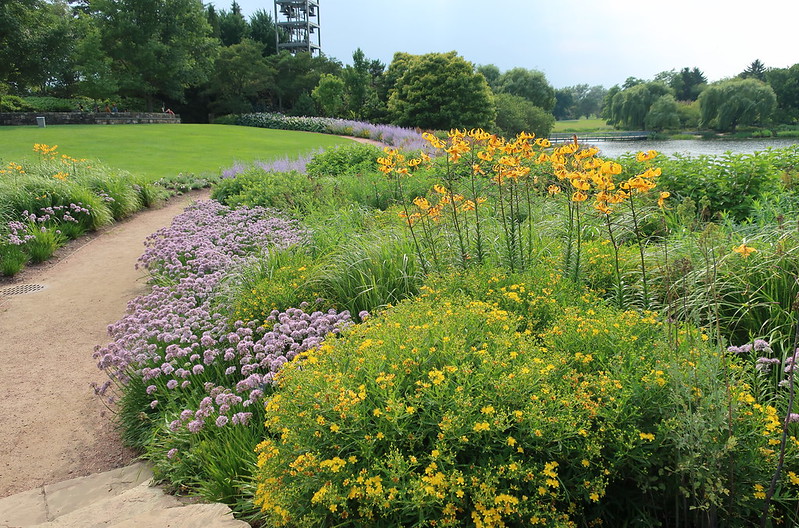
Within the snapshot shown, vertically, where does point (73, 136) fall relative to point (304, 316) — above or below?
above

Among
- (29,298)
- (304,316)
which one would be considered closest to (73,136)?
(29,298)

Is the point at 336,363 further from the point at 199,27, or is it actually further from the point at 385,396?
the point at 199,27

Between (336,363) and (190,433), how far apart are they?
1.18 m

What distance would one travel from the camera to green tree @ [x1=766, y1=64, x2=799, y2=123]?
112 ft

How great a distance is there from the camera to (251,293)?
3.92 meters

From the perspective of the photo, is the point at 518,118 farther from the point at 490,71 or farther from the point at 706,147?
the point at 490,71

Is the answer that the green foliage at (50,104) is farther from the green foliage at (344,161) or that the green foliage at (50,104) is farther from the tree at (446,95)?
the green foliage at (344,161)

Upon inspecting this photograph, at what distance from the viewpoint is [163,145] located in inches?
755

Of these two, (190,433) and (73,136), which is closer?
(190,433)

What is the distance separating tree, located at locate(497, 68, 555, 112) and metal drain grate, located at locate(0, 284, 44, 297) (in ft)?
148

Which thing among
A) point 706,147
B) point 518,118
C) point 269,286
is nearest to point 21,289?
point 269,286

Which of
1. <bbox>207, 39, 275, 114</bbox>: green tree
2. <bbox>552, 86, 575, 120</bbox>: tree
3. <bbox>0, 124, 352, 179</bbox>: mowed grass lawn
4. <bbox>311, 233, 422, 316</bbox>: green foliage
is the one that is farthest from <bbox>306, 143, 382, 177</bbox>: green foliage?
<bbox>552, 86, 575, 120</bbox>: tree

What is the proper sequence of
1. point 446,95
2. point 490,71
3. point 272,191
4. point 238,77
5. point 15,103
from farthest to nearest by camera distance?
point 490,71
point 238,77
point 15,103
point 446,95
point 272,191

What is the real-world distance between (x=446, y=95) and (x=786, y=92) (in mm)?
26925
